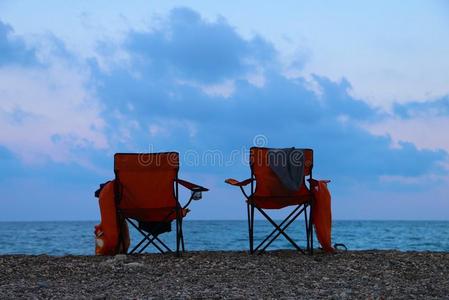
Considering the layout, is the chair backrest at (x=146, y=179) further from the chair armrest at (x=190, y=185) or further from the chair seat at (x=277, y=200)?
the chair seat at (x=277, y=200)

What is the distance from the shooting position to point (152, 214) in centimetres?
606

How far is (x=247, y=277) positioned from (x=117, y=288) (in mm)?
939

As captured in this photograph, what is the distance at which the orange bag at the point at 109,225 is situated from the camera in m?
5.90

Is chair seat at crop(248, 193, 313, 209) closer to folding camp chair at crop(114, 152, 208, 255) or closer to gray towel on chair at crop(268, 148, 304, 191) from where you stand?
gray towel on chair at crop(268, 148, 304, 191)

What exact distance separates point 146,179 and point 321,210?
1632 mm

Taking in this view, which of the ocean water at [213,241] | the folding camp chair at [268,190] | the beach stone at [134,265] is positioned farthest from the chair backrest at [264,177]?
the ocean water at [213,241]

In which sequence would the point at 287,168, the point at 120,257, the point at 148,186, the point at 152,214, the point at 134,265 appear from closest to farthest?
1. the point at 134,265
2. the point at 120,257
3. the point at 287,168
4. the point at 148,186
5. the point at 152,214

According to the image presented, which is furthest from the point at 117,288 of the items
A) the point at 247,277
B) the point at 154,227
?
the point at 154,227

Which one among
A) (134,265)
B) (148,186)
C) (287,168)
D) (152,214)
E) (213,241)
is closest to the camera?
(134,265)

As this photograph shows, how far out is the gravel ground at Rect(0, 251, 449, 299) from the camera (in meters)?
4.14

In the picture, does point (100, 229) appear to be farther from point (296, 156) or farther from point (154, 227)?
point (296, 156)

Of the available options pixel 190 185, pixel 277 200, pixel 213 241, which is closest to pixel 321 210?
pixel 277 200

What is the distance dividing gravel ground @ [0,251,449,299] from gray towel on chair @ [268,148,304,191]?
660mm

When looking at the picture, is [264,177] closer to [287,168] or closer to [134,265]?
[287,168]
